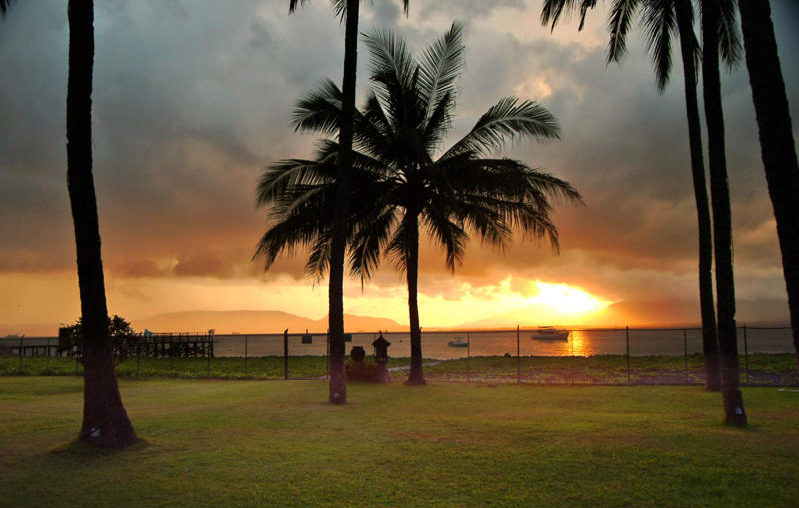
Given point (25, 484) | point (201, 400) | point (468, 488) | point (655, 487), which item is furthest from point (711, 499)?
point (201, 400)

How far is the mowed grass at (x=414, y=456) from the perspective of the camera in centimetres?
626

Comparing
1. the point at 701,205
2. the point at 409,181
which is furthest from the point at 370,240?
the point at 701,205

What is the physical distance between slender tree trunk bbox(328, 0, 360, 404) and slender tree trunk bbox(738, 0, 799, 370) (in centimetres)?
971

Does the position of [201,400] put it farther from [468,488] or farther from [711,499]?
[711,499]

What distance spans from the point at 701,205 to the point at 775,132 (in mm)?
11343

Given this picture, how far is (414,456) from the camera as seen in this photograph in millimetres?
7988

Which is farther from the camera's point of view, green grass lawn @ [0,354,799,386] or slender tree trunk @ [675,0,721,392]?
green grass lawn @ [0,354,799,386]

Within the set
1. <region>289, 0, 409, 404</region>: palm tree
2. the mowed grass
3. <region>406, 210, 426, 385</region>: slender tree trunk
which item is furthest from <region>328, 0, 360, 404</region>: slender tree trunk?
<region>406, 210, 426, 385</region>: slender tree trunk

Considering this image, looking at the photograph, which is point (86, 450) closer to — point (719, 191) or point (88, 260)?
point (88, 260)

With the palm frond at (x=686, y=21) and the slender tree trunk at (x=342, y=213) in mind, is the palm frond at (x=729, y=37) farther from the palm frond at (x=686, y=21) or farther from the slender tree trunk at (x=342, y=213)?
the slender tree trunk at (x=342, y=213)

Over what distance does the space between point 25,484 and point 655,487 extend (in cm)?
723

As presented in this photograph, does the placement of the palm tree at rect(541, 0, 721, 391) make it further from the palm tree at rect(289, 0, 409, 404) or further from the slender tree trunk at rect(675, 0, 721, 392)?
the palm tree at rect(289, 0, 409, 404)

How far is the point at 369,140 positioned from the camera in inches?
768

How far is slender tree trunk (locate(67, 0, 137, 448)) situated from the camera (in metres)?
8.73
